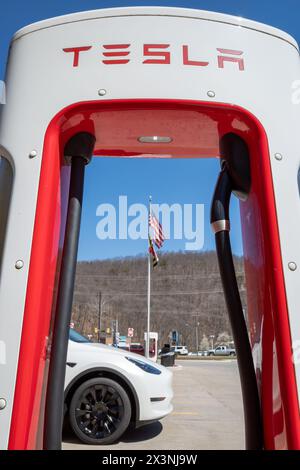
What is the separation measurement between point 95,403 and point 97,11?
357 cm

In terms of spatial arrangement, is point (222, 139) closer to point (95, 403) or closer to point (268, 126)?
point (268, 126)

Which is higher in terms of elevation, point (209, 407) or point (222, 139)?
point (222, 139)

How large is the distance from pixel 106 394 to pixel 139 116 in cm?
333

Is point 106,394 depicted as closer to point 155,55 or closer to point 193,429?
point 193,429

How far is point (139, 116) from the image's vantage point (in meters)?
1.31

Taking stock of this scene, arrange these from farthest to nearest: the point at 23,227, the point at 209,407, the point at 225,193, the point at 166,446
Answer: the point at 209,407
the point at 166,446
the point at 225,193
the point at 23,227

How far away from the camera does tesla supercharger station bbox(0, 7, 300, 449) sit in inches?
42.5

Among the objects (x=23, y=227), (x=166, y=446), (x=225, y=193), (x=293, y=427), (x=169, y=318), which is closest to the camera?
(x=293, y=427)

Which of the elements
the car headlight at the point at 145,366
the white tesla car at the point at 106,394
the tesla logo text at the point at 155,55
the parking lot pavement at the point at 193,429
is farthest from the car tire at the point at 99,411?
the tesla logo text at the point at 155,55

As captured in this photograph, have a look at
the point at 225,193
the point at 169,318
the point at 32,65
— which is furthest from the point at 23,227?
the point at 169,318

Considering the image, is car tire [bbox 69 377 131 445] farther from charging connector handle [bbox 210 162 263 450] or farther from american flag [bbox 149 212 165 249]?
american flag [bbox 149 212 165 249]

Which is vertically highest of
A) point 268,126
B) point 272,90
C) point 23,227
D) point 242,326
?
point 272,90

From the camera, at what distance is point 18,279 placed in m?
1.06

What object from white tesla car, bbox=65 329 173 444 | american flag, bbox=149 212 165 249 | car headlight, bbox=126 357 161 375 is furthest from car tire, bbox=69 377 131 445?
american flag, bbox=149 212 165 249
